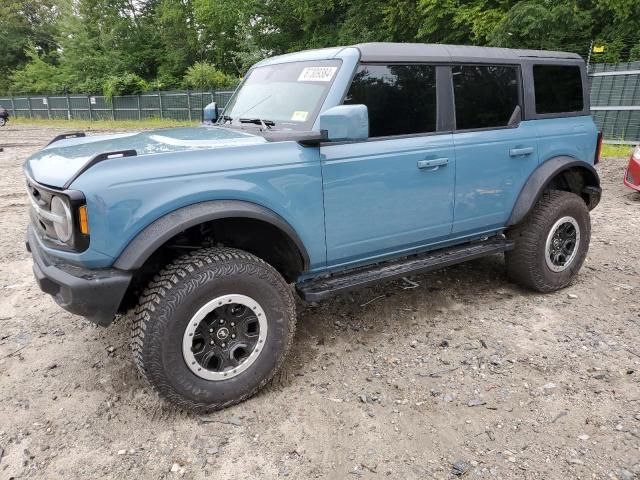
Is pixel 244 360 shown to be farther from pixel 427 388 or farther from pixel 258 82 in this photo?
pixel 258 82

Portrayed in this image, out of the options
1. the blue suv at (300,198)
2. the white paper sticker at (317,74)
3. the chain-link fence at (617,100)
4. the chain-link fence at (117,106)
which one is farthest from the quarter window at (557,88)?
the chain-link fence at (117,106)

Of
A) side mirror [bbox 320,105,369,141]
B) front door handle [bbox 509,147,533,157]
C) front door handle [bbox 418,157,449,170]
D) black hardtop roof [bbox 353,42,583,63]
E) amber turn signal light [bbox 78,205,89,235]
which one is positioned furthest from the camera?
front door handle [bbox 509,147,533,157]

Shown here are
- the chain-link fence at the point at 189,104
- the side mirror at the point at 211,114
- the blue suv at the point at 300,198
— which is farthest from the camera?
the chain-link fence at the point at 189,104

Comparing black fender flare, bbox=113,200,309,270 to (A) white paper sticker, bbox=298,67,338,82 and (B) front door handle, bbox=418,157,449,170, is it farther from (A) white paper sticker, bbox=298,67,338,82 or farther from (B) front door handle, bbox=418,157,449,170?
(B) front door handle, bbox=418,157,449,170

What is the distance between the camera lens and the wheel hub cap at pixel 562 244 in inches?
167

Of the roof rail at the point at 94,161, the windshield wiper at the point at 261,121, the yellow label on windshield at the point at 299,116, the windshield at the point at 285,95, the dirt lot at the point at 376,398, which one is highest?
the windshield at the point at 285,95

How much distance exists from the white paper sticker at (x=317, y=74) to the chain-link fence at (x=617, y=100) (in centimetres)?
1197

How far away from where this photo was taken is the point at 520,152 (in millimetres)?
3918

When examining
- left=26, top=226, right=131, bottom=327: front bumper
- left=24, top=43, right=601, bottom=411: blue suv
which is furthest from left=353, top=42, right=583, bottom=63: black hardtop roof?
left=26, top=226, right=131, bottom=327: front bumper

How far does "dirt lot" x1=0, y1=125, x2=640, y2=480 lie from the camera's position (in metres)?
2.45

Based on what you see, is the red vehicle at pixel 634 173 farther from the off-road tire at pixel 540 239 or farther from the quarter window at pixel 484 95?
the quarter window at pixel 484 95

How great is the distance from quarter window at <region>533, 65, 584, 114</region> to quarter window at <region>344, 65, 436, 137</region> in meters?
1.17

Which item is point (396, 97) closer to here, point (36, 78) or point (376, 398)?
point (376, 398)

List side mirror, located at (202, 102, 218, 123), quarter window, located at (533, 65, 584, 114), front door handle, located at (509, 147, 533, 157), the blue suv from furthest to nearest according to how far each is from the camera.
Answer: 1. side mirror, located at (202, 102, 218, 123)
2. quarter window, located at (533, 65, 584, 114)
3. front door handle, located at (509, 147, 533, 157)
4. the blue suv
